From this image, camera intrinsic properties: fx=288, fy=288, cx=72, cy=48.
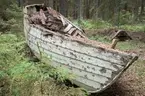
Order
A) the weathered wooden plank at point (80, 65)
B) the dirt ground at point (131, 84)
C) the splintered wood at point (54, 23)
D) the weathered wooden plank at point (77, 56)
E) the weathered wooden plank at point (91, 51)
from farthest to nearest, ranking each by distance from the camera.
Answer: the splintered wood at point (54, 23) < the dirt ground at point (131, 84) < the weathered wooden plank at point (80, 65) < the weathered wooden plank at point (77, 56) < the weathered wooden plank at point (91, 51)

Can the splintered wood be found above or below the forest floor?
above

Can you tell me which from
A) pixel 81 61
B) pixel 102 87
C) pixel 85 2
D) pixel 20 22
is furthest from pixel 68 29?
pixel 85 2

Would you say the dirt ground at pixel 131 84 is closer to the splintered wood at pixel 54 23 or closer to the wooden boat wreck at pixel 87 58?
the wooden boat wreck at pixel 87 58

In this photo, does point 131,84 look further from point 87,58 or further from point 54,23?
point 54,23

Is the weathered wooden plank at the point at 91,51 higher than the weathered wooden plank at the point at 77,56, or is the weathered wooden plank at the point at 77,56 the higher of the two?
the weathered wooden plank at the point at 91,51

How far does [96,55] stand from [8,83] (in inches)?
84.5

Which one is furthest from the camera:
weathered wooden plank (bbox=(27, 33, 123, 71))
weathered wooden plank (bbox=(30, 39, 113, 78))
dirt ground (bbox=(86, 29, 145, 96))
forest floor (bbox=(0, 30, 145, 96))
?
dirt ground (bbox=(86, 29, 145, 96))

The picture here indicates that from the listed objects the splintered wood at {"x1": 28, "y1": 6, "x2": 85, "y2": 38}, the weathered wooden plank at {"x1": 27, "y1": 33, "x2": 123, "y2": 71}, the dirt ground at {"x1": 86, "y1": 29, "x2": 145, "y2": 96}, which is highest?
the splintered wood at {"x1": 28, "y1": 6, "x2": 85, "y2": 38}

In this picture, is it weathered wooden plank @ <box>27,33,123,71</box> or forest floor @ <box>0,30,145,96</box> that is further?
weathered wooden plank @ <box>27,33,123,71</box>

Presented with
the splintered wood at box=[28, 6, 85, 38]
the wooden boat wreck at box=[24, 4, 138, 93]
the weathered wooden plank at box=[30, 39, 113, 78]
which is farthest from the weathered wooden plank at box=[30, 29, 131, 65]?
the splintered wood at box=[28, 6, 85, 38]

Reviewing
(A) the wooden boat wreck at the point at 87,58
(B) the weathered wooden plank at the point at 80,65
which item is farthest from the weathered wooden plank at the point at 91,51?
(B) the weathered wooden plank at the point at 80,65

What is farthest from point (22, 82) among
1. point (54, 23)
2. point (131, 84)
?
point (54, 23)

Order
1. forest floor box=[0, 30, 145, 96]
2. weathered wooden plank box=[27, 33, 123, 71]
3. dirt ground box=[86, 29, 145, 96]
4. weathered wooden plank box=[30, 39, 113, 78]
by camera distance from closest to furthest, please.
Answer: forest floor box=[0, 30, 145, 96], weathered wooden plank box=[27, 33, 123, 71], weathered wooden plank box=[30, 39, 113, 78], dirt ground box=[86, 29, 145, 96]

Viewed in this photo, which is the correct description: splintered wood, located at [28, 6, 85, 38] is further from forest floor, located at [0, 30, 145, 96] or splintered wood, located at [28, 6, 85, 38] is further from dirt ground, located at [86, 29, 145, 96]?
forest floor, located at [0, 30, 145, 96]
